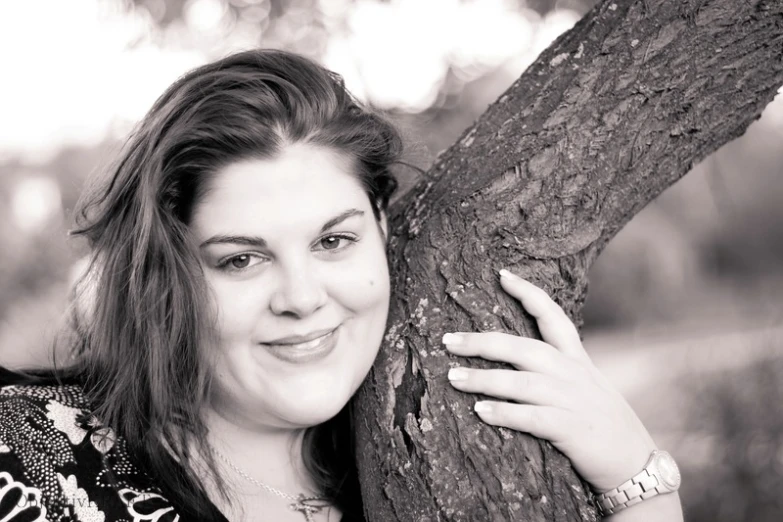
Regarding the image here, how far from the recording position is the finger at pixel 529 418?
1.60 m

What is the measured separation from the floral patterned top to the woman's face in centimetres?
30

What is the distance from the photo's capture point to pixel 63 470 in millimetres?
1652

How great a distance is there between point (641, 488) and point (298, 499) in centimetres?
95

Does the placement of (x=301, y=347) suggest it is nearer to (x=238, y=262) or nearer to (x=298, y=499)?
(x=238, y=262)

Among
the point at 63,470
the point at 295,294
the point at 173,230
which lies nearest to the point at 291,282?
the point at 295,294

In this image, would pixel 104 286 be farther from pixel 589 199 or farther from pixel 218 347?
pixel 589 199

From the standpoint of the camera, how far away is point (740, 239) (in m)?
6.33

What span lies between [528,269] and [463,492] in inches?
22.8

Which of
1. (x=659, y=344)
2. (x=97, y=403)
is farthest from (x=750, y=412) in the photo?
(x=97, y=403)

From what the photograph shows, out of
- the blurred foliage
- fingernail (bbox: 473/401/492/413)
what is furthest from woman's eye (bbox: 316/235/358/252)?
the blurred foliage

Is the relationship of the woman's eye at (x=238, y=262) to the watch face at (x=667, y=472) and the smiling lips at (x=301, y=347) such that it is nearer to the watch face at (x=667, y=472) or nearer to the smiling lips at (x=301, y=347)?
the smiling lips at (x=301, y=347)

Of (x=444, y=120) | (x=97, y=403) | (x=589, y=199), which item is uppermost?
(x=444, y=120)

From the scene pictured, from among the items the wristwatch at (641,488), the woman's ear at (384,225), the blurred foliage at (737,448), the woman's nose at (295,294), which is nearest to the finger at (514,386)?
the wristwatch at (641,488)

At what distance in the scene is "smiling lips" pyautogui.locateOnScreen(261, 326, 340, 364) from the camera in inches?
66.9
